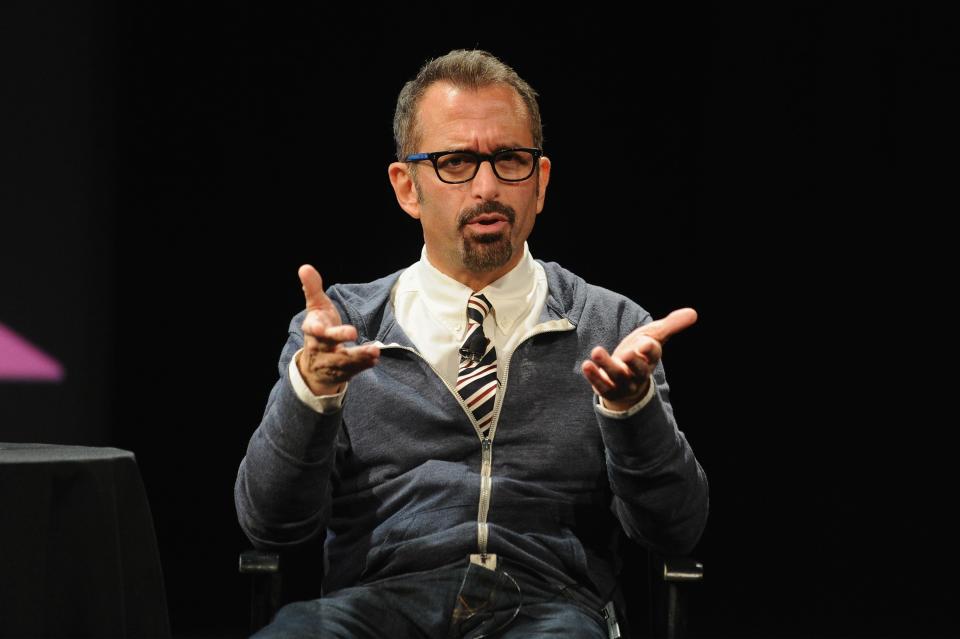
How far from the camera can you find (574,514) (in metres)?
2.02

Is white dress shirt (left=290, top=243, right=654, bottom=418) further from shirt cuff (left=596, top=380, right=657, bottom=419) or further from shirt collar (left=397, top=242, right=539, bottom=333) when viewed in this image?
shirt cuff (left=596, top=380, right=657, bottom=419)

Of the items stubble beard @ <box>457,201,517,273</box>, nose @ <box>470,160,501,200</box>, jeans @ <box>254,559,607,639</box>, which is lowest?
jeans @ <box>254,559,607,639</box>

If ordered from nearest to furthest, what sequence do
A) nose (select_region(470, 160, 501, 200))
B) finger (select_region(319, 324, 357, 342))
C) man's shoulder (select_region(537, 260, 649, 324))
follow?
finger (select_region(319, 324, 357, 342)) → nose (select_region(470, 160, 501, 200)) → man's shoulder (select_region(537, 260, 649, 324))

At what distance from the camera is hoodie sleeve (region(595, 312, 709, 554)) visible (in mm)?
1816

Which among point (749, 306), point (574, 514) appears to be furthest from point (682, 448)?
point (749, 306)

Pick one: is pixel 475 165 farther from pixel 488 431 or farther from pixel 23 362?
pixel 23 362

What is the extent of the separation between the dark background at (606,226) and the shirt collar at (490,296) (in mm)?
1111

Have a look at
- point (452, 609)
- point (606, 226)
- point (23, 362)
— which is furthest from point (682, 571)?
point (23, 362)

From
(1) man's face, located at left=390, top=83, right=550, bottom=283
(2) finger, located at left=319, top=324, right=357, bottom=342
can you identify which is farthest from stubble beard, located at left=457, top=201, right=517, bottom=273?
(2) finger, located at left=319, top=324, right=357, bottom=342

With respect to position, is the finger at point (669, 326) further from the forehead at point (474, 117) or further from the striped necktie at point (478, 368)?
the forehead at point (474, 117)

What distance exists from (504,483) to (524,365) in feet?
0.75

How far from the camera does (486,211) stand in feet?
6.80

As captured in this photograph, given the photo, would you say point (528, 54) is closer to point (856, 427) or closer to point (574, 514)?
point (856, 427)

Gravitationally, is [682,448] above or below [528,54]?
below
